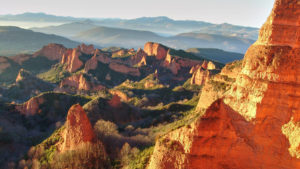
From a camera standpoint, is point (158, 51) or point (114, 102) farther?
point (158, 51)

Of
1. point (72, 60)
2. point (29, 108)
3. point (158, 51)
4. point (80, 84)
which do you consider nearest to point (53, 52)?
point (72, 60)

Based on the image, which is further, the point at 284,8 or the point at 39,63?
the point at 39,63

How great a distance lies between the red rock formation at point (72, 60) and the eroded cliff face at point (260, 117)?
3273 inches

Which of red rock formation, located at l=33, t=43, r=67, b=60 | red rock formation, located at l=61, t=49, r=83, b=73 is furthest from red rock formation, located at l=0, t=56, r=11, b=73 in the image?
red rock formation, located at l=61, t=49, r=83, b=73

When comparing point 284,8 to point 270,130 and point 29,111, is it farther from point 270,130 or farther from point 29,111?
point 29,111

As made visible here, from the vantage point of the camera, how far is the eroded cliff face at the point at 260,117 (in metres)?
12.3

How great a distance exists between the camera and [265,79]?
1278 cm

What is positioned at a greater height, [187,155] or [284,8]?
[284,8]

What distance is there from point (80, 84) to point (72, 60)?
2133 cm

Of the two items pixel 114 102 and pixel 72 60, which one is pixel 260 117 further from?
pixel 72 60

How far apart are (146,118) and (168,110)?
3.94m

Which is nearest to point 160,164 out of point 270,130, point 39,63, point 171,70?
point 270,130

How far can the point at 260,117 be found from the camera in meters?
12.7

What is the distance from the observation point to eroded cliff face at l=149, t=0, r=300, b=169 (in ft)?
40.5
